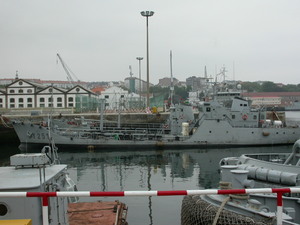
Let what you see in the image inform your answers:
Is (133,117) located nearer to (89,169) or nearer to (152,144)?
(152,144)

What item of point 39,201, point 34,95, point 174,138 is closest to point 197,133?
point 174,138

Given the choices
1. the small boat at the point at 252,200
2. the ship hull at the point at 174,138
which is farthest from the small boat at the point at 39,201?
the ship hull at the point at 174,138

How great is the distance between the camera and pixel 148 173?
21766 millimetres

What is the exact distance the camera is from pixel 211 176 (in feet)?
68.3

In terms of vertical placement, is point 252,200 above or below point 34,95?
below

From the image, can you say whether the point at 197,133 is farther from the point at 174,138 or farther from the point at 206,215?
the point at 206,215

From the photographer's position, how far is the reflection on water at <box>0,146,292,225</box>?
13.0 metres

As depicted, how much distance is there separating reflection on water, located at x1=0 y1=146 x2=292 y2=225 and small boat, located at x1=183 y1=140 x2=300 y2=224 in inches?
121

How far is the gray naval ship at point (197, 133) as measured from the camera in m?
34.2

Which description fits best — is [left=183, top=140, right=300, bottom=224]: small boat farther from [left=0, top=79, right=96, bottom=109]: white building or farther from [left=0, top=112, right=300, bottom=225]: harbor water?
[left=0, top=79, right=96, bottom=109]: white building

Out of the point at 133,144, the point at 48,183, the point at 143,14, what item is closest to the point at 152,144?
the point at 133,144

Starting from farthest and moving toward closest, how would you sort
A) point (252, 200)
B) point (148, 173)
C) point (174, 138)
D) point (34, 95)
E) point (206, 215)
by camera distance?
1. point (34, 95)
2. point (174, 138)
3. point (148, 173)
4. point (252, 200)
5. point (206, 215)

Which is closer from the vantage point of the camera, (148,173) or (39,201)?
(39,201)

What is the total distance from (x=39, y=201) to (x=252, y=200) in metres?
4.88
